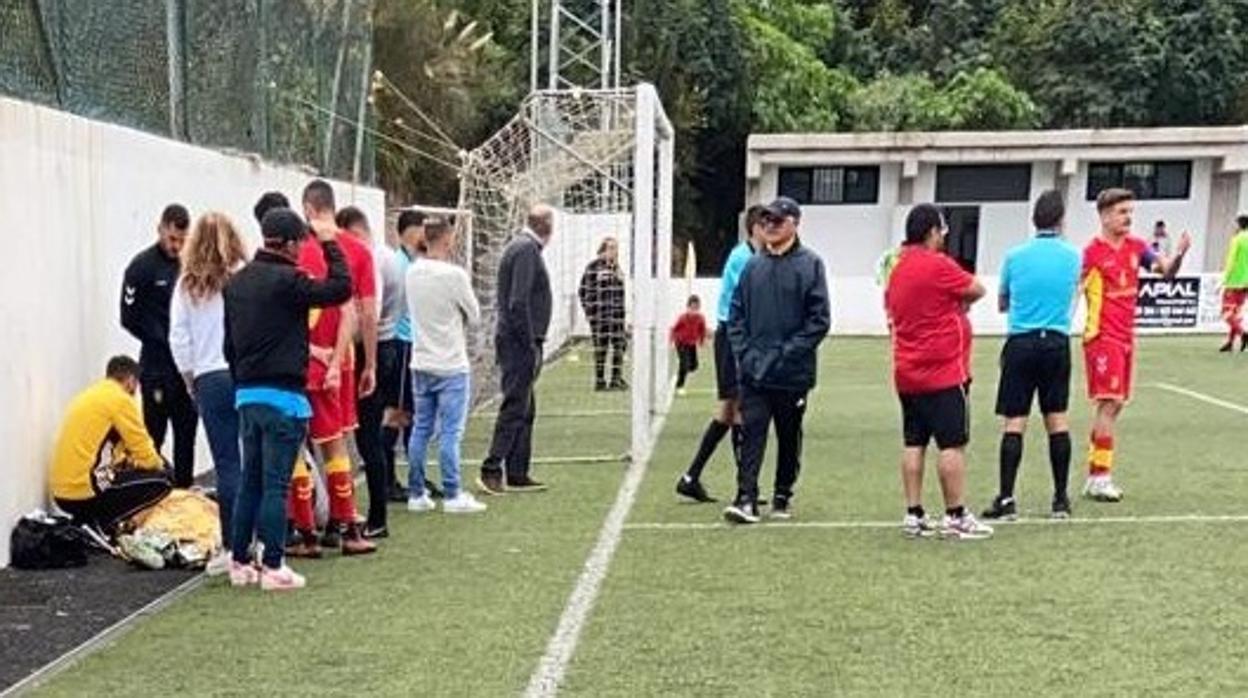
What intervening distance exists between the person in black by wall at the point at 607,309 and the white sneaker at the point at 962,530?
27.6 ft

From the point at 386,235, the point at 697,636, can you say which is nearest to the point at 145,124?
the point at 697,636

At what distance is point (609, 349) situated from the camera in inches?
640

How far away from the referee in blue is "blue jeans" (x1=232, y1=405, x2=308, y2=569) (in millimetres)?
4030

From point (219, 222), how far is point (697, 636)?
10.5 feet

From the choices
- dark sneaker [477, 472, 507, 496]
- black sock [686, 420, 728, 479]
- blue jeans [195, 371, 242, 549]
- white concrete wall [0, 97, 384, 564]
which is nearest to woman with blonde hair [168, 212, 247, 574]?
blue jeans [195, 371, 242, 549]

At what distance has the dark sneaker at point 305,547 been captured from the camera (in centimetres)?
752

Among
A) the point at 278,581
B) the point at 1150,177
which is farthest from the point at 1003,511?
the point at 1150,177

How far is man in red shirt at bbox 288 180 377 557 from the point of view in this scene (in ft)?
23.5

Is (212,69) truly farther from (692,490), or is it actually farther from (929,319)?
(929,319)

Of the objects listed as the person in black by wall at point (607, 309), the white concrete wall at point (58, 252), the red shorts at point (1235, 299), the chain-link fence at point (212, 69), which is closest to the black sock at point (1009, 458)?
the white concrete wall at point (58, 252)

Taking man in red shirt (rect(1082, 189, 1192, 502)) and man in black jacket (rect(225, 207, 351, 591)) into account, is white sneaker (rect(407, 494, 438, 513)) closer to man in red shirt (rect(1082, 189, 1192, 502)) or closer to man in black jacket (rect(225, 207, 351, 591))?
man in black jacket (rect(225, 207, 351, 591))

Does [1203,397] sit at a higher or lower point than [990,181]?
lower

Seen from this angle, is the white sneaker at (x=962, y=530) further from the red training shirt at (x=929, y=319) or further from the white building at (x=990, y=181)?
the white building at (x=990, y=181)

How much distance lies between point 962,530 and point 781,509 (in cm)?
122
